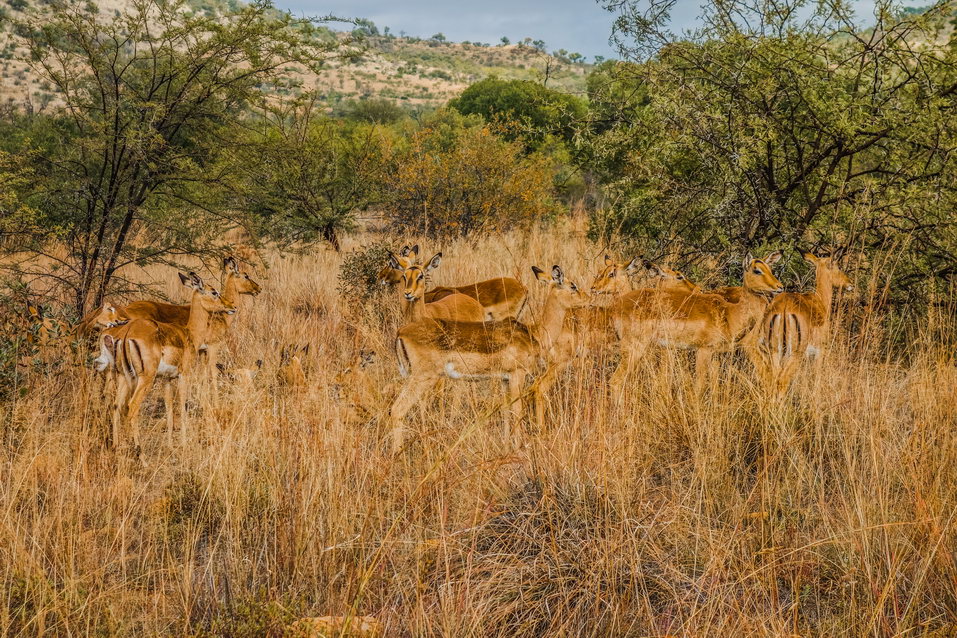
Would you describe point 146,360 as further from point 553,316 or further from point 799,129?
point 799,129

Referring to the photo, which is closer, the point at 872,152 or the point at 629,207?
the point at 872,152

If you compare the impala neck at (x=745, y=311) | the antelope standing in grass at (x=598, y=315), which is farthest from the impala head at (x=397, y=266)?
Answer: the impala neck at (x=745, y=311)

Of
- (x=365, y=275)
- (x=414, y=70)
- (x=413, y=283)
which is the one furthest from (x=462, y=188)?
(x=414, y=70)

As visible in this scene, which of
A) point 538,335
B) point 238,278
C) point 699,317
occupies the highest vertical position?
point 238,278

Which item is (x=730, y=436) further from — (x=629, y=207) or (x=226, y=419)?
(x=629, y=207)

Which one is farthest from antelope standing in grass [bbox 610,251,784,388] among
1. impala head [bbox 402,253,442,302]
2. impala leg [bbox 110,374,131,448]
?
impala leg [bbox 110,374,131,448]

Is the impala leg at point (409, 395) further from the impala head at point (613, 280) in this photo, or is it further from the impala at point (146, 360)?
the impala head at point (613, 280)

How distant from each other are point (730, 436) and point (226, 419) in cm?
345

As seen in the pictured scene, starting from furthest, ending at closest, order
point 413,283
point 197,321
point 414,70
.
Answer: point 414,70, point 413,283, point 197,321

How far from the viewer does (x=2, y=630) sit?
248 cm

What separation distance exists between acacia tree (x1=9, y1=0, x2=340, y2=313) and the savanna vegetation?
49 mm

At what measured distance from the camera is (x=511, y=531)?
3.15 metres

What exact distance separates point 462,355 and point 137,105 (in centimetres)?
424

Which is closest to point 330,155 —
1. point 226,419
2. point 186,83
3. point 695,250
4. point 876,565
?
point 186,83
